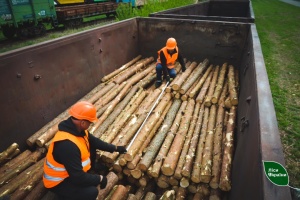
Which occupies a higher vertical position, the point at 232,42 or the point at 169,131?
the point at 232,42

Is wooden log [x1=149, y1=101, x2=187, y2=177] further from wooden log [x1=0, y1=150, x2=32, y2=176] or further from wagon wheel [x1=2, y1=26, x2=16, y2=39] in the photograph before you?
wagon wheel [x1=2, y1=26, x2=16, y2=39]

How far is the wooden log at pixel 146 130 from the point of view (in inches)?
159

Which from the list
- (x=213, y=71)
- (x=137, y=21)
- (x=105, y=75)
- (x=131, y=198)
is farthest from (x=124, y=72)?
(x=131, y=198)

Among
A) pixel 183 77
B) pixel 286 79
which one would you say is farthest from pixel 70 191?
pixel 286 79

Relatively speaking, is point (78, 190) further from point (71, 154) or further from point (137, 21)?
point (137, 21)

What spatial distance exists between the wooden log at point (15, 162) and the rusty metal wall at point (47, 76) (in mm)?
222

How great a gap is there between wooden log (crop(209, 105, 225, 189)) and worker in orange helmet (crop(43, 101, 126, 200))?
5.80 feet

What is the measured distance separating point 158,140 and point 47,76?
2.73 metres

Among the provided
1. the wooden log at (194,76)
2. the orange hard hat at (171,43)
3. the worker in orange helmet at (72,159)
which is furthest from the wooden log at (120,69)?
the worker in orange helmet at (72,159)

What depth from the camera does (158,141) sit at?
4469mm

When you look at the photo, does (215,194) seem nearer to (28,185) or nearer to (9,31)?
(28,185)

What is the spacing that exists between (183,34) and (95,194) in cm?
620

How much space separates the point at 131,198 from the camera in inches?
144

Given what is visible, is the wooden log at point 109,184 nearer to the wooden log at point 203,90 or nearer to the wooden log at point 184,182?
the wooden log at point 184,182
